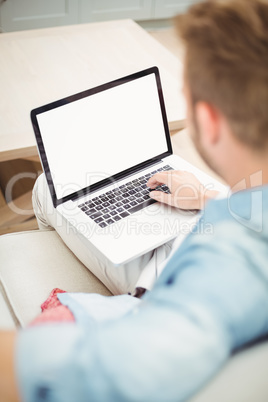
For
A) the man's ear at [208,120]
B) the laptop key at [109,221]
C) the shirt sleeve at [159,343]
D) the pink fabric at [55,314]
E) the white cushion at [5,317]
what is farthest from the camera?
the laptop key at [109,221]

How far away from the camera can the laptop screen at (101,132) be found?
1165 mm

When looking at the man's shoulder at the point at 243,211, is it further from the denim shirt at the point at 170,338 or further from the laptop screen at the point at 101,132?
the laptop screen at the point at 101,132

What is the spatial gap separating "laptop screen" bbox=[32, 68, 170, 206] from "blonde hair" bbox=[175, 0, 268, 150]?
0.50 metres

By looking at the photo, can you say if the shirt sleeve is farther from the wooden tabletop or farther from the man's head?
the wooden tabletop

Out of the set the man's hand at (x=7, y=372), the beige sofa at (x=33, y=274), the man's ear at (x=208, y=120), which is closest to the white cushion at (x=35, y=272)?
the beige sofa at (x=33, y=274)

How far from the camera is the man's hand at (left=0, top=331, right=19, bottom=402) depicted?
0.64 metres

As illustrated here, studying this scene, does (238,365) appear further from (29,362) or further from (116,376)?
(29,362)

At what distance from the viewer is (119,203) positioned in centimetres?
125

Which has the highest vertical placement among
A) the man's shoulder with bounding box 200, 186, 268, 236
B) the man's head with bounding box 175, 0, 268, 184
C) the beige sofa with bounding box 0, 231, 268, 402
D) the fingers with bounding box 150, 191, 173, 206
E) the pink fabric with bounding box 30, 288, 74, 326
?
the man's head with bounding box 175, 0, 268, 184

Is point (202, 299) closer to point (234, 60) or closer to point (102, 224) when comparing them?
point (234, 60)

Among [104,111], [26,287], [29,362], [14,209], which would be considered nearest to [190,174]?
[104,111]

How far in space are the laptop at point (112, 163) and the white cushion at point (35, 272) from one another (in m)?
0.10

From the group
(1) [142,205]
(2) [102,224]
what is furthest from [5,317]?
(1) [142,205]

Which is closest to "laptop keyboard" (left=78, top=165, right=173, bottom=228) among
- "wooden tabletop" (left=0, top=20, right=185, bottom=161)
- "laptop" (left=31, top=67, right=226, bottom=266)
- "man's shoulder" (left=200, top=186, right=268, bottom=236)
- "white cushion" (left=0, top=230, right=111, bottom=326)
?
"laptop" (left=31, top=67, right=226, bottom=266)
